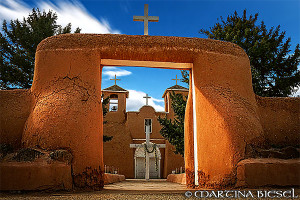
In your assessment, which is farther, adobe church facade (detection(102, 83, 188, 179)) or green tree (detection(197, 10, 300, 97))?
adobe church facade (detection(102, 83, 188, 179))

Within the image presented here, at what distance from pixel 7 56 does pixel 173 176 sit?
36.3 feet

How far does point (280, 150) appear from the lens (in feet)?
17.4

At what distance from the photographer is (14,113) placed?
565cm

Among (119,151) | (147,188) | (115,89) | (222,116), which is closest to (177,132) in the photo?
(147,188)

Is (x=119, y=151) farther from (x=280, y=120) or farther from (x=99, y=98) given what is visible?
(x=280, y=120)

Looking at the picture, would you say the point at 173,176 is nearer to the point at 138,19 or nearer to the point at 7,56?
the point at 138,19

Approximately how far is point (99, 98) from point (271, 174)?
3925 millimetres

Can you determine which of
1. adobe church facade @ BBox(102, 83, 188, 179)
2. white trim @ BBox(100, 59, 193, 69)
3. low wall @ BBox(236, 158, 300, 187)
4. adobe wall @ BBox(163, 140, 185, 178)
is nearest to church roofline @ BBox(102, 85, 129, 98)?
adobe church facade @ BBox(102, 83, 188, 179)

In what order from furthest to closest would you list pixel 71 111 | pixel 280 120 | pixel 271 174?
pixel 280 120 < pixel 71 111 < pixel 271 174

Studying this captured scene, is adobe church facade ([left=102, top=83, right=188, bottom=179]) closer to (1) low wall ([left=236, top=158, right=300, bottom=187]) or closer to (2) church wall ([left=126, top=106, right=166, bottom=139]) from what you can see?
(2) church wall ([left=126, top=106, right=166, bottom=139])

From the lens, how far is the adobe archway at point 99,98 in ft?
16.7

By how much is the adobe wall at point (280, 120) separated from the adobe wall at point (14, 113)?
5.69 meters

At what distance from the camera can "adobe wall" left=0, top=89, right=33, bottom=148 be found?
216 inches

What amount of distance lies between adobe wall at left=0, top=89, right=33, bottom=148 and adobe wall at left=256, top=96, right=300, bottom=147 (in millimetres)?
5694
